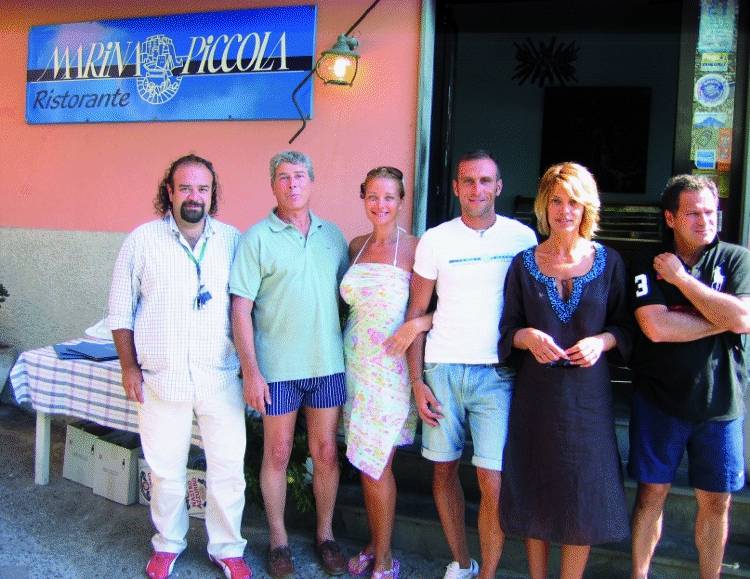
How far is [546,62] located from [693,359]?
5020 millimetres

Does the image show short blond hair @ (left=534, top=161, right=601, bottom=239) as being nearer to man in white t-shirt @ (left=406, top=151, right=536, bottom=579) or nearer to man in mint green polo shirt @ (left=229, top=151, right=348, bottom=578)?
man in white t-shirt @ (left=406, top=151, right=536, bottom=579)

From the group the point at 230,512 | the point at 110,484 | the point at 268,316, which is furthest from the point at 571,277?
the point at 110,484

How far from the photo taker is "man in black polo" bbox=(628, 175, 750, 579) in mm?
2572

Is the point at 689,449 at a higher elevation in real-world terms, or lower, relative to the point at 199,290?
lower

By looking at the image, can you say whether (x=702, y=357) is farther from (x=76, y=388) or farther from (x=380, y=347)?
Result: (x=76, y=388)

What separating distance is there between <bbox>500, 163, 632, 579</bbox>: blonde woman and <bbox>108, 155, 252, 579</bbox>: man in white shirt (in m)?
1.24

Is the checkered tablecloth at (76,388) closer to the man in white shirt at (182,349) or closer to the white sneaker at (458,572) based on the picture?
the man in white shirt at (182,349)

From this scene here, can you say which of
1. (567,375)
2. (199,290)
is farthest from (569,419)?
(199,290)

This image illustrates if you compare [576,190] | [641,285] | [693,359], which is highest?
[576,190]

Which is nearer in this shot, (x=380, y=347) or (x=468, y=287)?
(x=468, y=287)

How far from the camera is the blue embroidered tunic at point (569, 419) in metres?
2.60

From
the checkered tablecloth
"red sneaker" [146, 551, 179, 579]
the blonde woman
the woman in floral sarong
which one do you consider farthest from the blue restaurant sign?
"red sneaker" [146, 551, 179, 579]

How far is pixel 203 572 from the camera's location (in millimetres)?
3289

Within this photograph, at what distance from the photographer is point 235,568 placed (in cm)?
318
